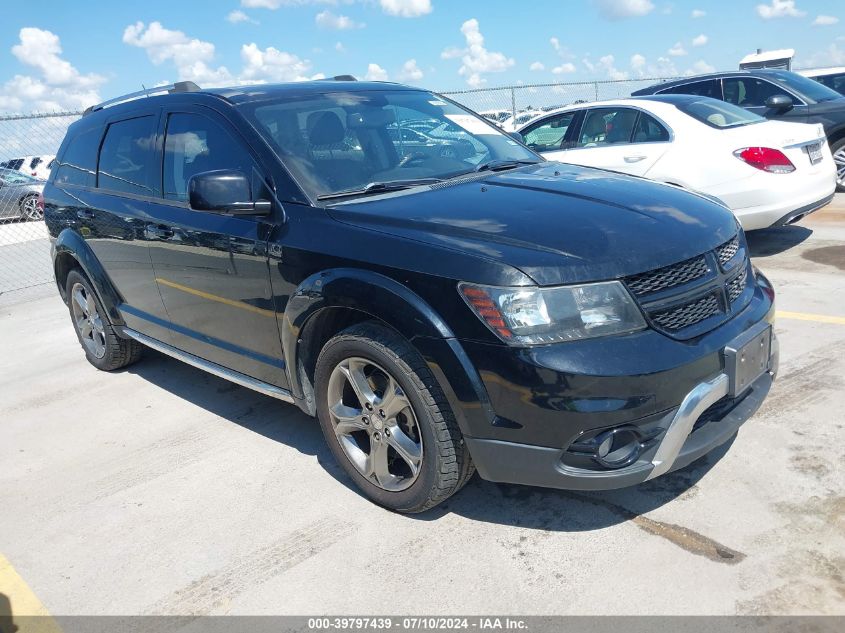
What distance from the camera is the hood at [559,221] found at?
8.77ft

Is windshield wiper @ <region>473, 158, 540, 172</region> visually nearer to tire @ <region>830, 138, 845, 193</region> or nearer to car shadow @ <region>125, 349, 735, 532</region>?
car shadow @ <region>125, 349, 735, 532</region>

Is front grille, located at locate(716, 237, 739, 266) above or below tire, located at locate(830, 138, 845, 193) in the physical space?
above

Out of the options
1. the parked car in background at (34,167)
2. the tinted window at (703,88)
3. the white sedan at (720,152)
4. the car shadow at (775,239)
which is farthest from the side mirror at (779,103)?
the parked car in background at (34,167)

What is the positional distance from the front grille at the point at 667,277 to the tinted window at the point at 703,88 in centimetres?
786

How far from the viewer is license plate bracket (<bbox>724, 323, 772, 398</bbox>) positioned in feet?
9.13

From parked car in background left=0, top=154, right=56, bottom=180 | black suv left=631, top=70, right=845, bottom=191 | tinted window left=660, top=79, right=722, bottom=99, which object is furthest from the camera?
parked car in background left=0, top=154, right=56, bottom=180

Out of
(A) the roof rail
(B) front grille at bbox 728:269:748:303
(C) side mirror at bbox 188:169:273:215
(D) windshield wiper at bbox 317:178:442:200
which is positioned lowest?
(B) front grille at bbox 728:269:748:303

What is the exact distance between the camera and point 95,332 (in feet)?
18.4

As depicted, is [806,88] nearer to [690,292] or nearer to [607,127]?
[607,127]

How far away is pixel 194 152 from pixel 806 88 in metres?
8.59

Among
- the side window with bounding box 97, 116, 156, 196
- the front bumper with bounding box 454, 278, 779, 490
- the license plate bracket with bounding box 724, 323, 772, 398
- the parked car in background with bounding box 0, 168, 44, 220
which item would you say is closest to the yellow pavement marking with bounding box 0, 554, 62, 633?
the front bumper with bounding box 454, 278, 779, 490

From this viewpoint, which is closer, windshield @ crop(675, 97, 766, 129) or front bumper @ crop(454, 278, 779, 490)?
front bumper @ crop(454, 278, 779, 490)

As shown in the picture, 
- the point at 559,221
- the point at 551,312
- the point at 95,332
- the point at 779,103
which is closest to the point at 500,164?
the point at 559,221

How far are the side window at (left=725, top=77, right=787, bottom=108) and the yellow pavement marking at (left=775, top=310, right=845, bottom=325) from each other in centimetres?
522
